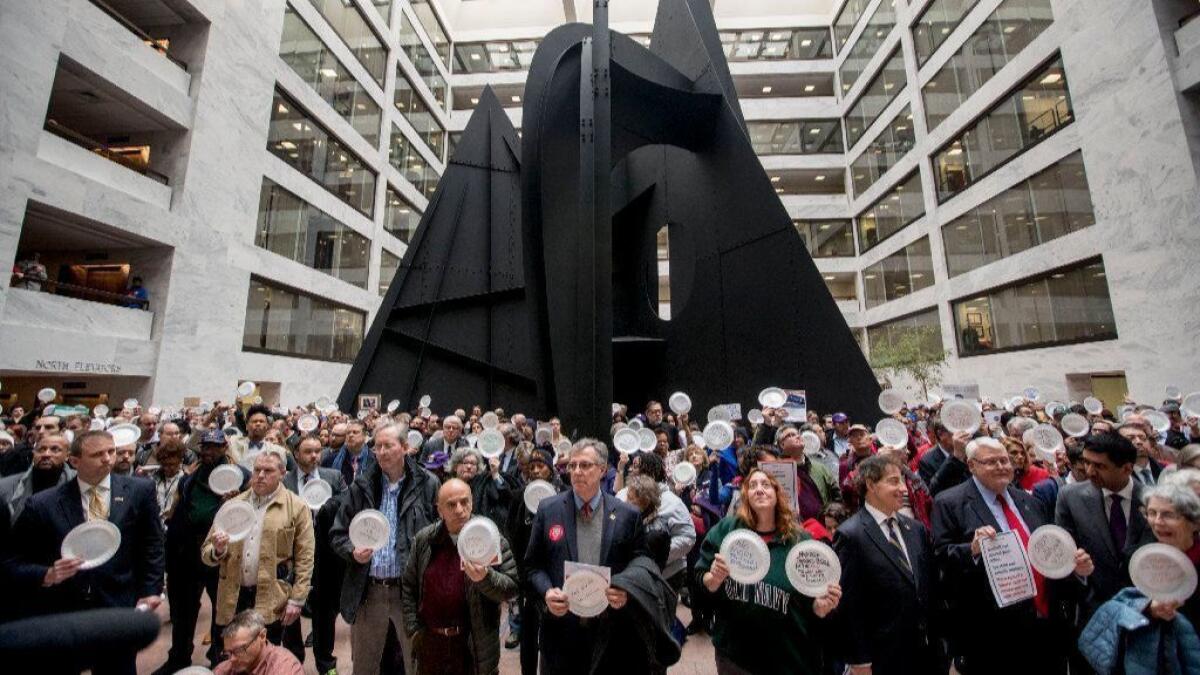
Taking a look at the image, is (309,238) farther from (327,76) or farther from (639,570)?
(639,570)

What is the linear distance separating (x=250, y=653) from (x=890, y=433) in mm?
6428

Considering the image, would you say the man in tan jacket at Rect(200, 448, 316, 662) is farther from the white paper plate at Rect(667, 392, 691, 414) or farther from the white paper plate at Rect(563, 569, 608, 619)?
the white paper plate at Rect(667, 392, 691, 414)

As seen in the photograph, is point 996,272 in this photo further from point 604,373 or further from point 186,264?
point 186,264

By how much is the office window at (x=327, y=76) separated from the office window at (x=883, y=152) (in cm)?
2878

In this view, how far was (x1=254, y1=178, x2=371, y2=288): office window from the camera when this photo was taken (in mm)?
20781

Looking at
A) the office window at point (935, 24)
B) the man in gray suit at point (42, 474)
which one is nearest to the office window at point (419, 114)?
the office window at point (935, 24)

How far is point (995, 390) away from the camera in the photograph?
2200 centimetres

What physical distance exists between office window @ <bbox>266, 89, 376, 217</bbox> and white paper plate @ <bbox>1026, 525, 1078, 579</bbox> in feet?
81.0

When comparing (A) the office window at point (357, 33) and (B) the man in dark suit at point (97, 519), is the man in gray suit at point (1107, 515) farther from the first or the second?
(A) the office window at point (357, 33)

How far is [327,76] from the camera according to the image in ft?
81.8

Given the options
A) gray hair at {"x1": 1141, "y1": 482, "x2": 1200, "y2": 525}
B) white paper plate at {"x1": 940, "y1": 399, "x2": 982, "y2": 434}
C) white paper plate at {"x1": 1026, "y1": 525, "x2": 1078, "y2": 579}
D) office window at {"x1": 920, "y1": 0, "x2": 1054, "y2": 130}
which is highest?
office window at {"x1": 920, "y1": 0, "x2": 1054, "y2": 130}

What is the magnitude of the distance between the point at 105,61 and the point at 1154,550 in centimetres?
2167

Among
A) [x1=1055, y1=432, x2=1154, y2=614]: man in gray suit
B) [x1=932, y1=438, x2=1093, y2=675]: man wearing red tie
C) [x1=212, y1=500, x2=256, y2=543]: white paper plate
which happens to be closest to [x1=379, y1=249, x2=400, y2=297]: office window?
[x1=212, y1=500, x2=256, y2=543]: white paper plate

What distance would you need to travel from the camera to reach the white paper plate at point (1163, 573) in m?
2.49
